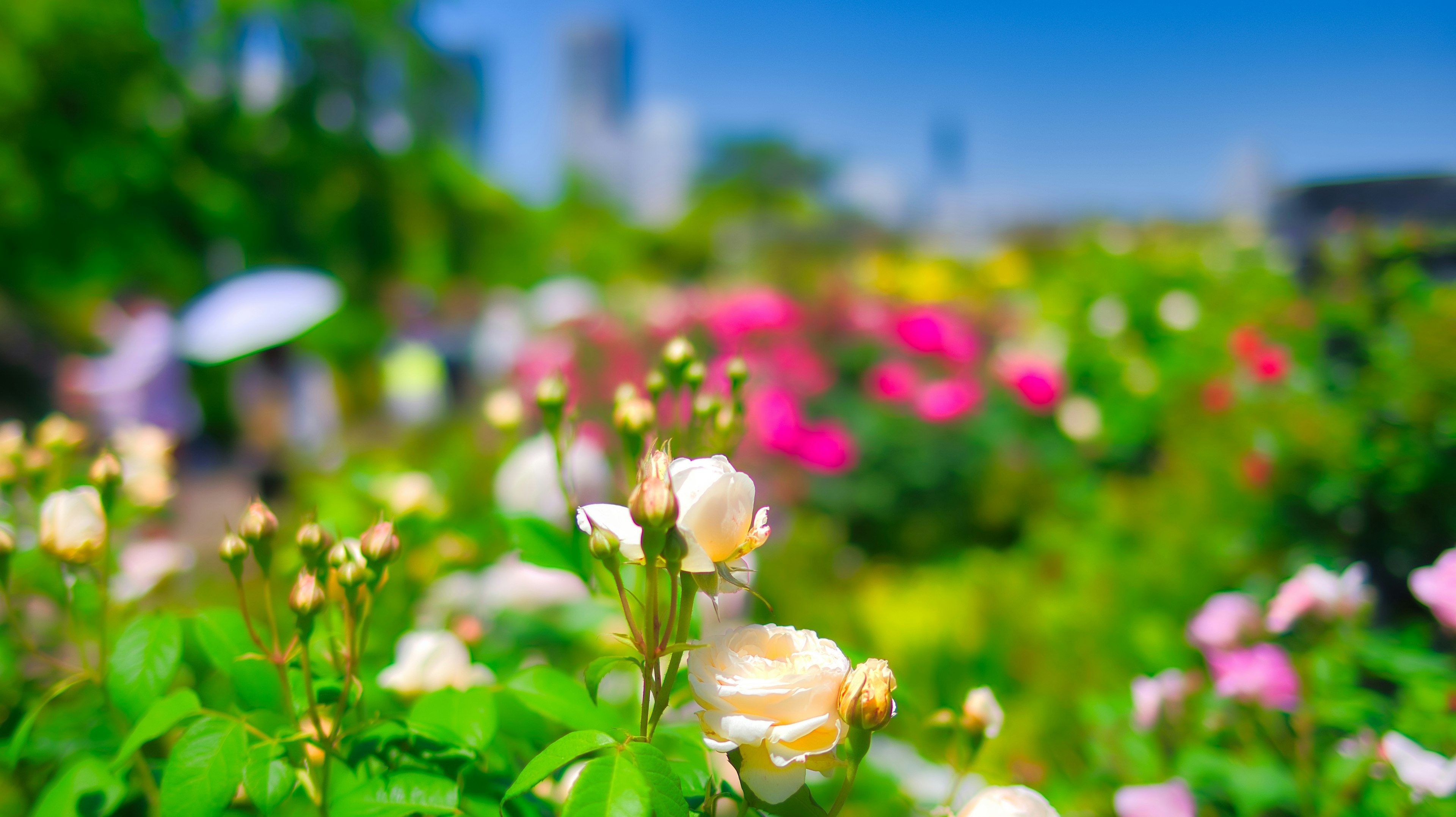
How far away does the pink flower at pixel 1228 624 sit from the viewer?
1126mm

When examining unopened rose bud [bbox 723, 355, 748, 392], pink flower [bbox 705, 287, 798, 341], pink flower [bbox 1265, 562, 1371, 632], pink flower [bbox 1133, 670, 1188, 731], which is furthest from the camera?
pink flower [bbox 705, 287, 798, 341]

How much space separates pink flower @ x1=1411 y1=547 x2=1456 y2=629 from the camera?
849 mm

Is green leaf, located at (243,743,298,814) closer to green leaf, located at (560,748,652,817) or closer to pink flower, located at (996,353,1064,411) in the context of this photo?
green leaf, located at (560,748,652,817)

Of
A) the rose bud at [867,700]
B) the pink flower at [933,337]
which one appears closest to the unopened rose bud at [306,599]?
the rose bud at [867,700]

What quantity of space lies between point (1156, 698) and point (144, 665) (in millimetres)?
1164

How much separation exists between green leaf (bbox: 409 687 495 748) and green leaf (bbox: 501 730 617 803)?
105 mm

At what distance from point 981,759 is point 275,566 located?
157 cm

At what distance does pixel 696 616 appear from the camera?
77 centimetres

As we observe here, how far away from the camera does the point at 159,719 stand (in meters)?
0.59

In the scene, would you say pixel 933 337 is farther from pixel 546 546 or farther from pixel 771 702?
pixel 771 702

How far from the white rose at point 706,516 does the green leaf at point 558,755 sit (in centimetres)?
12

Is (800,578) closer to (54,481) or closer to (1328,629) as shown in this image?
(1328,629)

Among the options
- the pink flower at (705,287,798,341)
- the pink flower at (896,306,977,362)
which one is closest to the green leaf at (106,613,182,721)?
the pink flower at (705,287,798,341)

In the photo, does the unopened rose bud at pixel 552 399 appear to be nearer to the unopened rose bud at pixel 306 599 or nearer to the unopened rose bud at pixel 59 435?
the unopened rose bud at pixel 306 599
